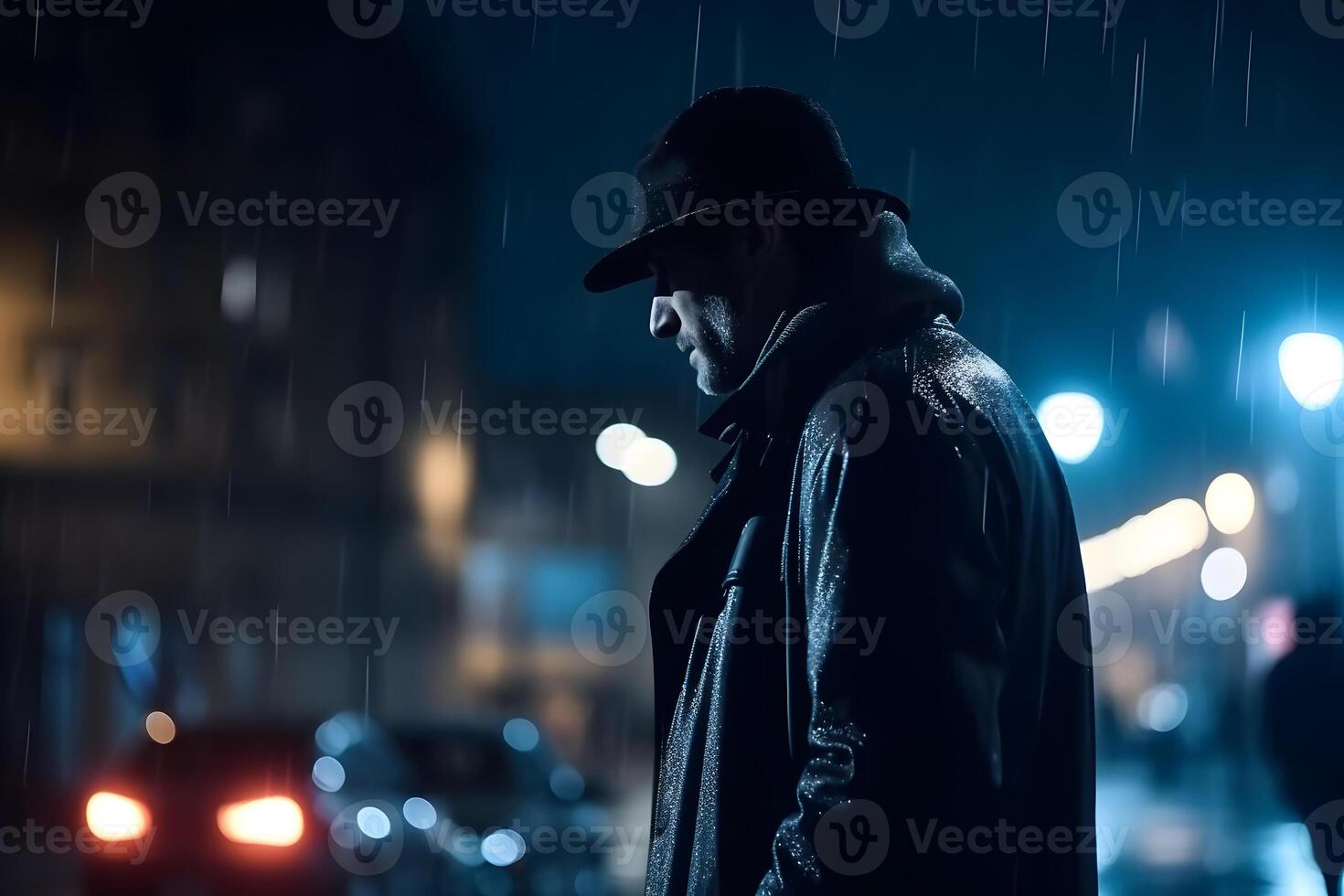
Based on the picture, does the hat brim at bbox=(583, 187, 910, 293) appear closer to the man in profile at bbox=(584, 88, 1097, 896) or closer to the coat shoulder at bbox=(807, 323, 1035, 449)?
the man in profile at bbox=(584, 88, 1097, 896)

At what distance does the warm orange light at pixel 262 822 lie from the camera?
20.5ft

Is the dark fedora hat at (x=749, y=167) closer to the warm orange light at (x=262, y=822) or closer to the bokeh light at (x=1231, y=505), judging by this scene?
the warm orange light at (x=262, y=822)

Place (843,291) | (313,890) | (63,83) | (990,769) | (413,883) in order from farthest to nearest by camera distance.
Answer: (63,83)
(413,883)
(313,890)
(843,291)
(990,769)

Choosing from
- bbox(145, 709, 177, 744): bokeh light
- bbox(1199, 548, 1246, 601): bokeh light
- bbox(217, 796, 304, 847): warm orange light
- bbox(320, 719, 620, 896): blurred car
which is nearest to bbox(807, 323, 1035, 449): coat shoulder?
bbox(217, 796, 304, 847): warm orange light

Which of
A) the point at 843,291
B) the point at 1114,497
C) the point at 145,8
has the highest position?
the point at 145,8

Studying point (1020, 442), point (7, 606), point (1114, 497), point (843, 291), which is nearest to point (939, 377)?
point (1020, 442)

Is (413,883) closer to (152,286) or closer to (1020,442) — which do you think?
(1020,442)

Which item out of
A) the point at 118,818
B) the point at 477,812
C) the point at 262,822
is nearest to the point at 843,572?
the point at 262,822

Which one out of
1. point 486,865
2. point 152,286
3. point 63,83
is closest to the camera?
point 486,865

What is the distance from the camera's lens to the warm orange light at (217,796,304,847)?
6246 millimetres

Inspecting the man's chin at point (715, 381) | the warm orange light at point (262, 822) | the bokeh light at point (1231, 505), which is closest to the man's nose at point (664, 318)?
the man's chin at point (715, 381)

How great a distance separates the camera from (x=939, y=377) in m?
1.77

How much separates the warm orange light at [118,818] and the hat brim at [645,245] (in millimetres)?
5070

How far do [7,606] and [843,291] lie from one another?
27271mm
